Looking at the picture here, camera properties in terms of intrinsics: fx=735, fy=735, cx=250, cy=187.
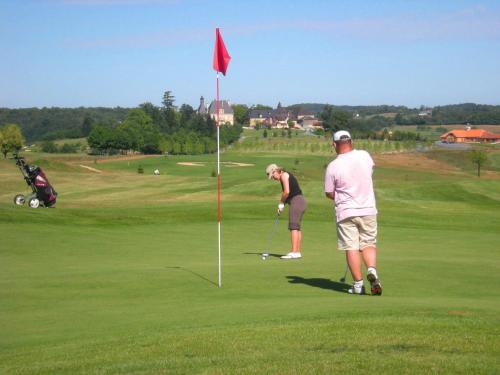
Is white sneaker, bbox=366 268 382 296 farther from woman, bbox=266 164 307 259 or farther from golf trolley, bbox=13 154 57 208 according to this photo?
golf trolley, bbox=13 154 57 208

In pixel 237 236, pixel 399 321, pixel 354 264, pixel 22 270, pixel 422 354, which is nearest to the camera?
pixel 422 354

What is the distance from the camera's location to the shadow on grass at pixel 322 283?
1036 centimetres

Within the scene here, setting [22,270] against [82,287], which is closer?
[82,287]

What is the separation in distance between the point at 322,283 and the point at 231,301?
2143mm

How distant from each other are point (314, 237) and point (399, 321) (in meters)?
11.6

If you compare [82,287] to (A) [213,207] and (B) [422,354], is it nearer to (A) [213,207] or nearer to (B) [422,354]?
(B) [422,354]

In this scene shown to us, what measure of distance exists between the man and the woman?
4.46 metres

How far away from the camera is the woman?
14.3 m

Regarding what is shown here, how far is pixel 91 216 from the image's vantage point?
2291cm

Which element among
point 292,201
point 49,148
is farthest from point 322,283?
point 49,148

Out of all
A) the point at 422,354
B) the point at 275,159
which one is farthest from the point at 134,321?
the point at 275,159

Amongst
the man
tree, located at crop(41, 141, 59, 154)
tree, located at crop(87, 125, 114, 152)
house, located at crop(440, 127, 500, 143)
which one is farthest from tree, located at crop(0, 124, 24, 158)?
house, located at crop(440, 127, 500, 143)

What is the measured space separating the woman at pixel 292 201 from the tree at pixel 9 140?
99.0 meters

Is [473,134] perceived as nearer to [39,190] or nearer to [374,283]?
[39,190]
